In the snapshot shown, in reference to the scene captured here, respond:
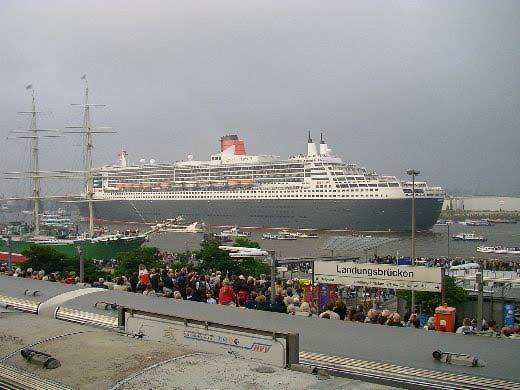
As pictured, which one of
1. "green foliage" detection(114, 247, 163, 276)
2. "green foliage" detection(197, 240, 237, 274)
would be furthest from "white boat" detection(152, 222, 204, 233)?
"green foliage" detection(197, 240, 237, 274)

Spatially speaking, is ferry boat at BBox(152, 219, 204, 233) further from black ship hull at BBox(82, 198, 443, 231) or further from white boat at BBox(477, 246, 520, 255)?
white boat at BBox(477, 246, 520, 255)

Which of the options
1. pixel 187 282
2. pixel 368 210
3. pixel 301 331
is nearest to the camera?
pixel 301 331

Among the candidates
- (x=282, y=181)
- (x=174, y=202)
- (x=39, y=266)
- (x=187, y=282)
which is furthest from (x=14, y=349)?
(x=174, y=202)

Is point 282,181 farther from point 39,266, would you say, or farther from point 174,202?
point 39,266

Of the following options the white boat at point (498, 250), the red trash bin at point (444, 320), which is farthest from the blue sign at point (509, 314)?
the white boat at point (498, 250)

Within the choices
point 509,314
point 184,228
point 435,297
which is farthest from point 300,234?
point 509,314

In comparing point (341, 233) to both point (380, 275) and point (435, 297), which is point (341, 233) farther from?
point (380, 275)

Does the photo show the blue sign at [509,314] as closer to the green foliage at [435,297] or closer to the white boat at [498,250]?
the green foliage at [435,297]
